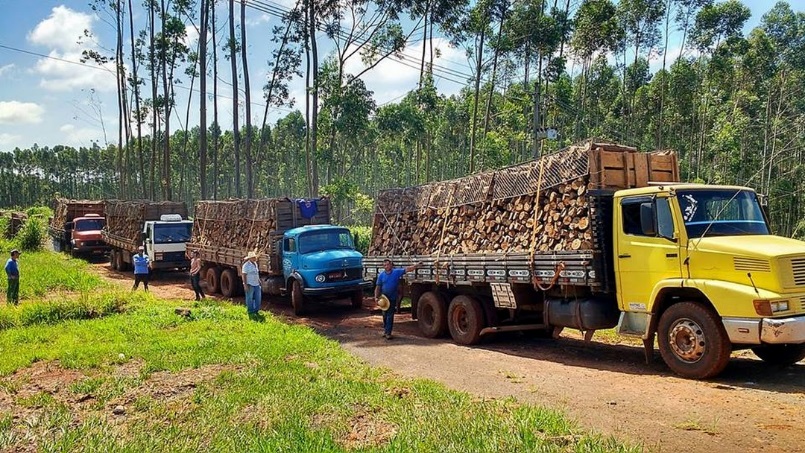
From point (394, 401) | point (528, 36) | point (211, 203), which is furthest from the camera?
point (528, 36)

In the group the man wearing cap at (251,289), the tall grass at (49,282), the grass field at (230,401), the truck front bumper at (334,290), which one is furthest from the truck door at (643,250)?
the tall grass at (49,282)

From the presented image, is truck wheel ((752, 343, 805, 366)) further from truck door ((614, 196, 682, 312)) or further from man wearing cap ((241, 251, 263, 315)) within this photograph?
man wearing cap ((241, 251, 263, 315))

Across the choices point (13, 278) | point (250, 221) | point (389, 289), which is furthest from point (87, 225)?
point (389, 289)

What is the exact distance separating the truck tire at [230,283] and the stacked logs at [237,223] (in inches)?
35.6

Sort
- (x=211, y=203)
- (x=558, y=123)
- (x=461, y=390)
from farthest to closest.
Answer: (x=558, y=123), (x=211, y=203), (x=461, y=390)

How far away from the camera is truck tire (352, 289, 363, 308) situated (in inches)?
586

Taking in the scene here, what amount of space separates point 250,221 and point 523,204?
1064cm

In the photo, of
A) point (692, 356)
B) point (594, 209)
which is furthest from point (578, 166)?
point (692, 356)

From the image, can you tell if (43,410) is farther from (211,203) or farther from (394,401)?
(211,203)

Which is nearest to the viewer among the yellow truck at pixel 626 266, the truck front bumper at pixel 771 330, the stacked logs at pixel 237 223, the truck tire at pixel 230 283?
the truck front bumper at pixel 771 330

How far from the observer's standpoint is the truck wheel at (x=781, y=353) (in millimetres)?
7174

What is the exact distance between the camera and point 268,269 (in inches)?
617

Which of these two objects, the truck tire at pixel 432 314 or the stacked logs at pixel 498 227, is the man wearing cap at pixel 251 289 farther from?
the truck tire at pixel 432 314

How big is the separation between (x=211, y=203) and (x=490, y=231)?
1374cm
